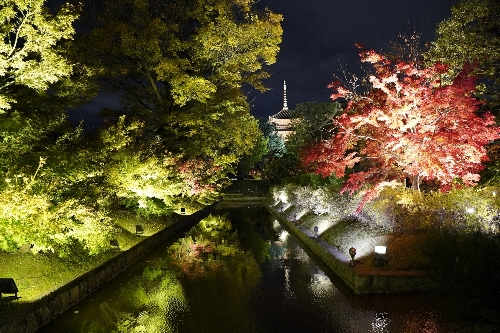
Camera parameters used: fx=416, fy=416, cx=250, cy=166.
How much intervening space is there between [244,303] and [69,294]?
398 centimetres

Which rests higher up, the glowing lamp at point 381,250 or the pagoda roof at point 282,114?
the pagoda roof at point 282,114

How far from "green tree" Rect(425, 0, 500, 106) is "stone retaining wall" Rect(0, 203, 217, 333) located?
569 inches

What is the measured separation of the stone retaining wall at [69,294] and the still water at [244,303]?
21 cm

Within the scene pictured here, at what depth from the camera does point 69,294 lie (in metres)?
9.42

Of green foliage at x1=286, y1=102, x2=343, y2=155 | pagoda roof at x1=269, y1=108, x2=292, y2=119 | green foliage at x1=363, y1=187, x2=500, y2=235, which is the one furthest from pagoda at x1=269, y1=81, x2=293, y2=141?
green foliage at x1=363, y1=187, x2=500, y2=235

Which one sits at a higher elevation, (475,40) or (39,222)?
(475,40)

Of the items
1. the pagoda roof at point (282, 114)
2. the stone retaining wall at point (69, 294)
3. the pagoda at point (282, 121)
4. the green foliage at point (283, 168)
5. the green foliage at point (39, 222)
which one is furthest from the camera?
the pagoda roof at point (282, 114)

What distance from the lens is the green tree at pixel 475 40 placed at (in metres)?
17.0

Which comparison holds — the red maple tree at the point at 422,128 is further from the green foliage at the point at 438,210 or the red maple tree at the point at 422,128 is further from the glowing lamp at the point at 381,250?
the glowing lamp at the point at 381,250

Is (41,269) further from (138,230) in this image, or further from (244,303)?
(138,230)

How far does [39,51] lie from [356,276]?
34.9ft

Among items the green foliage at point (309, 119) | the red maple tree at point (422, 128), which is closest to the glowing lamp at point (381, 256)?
the red maple tree at point (422, 128)

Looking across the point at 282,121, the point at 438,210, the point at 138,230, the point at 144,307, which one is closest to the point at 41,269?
the point at 144,307

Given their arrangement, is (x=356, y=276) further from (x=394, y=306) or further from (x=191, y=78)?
(x=191, y=78)
